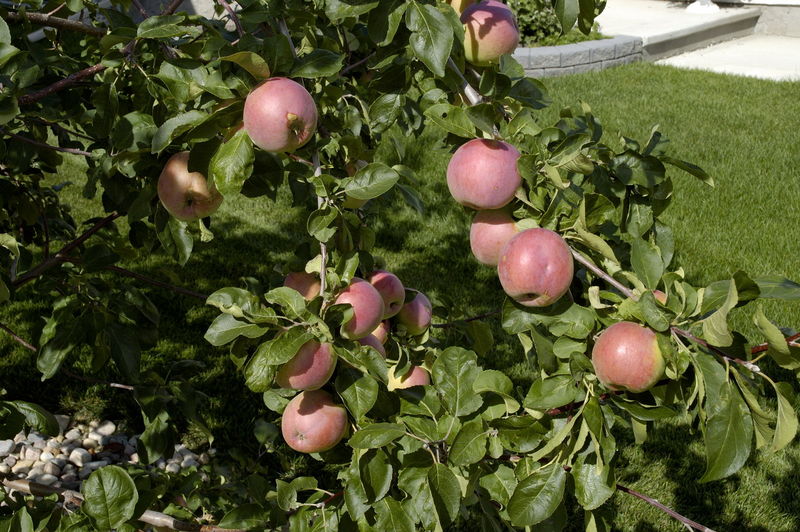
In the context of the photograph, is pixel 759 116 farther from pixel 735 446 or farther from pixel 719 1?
pixel 735 446

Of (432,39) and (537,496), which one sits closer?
(537,496)

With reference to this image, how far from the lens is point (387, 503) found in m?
1.20

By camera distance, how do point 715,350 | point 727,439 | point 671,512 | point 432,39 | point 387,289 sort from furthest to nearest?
point 387,289, point 671,512, point 432,39, point 715,350, point 727,439

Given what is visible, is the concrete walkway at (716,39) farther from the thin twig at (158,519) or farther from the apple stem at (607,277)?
the thin twig at (158,519)

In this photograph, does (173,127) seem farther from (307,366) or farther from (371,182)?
(307,366)

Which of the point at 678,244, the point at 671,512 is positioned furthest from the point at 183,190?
the point at 678,244

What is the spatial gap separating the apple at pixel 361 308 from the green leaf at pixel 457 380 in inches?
5.1

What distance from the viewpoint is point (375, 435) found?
3.81 ft

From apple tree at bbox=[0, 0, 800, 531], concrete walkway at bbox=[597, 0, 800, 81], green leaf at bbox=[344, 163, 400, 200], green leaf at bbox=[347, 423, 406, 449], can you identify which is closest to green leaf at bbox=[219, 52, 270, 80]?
apple tree at bbox=[0, 0, 800, 531]

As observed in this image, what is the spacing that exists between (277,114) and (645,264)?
581 mm

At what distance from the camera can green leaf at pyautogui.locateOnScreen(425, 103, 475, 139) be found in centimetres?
123

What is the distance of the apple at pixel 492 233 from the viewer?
1.28m

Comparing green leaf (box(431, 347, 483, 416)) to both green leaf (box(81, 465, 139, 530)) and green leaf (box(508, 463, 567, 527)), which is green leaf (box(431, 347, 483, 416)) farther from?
green leaf (box(81, 465, 139, 530))

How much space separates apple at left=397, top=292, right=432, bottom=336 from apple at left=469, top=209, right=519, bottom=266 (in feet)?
1.04
